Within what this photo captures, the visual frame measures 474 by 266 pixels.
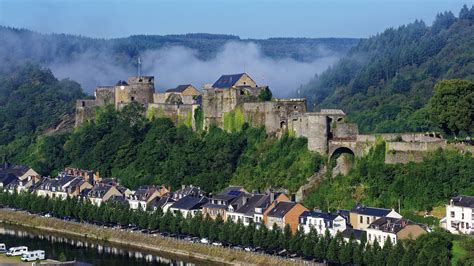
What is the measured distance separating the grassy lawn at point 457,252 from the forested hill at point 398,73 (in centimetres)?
2913

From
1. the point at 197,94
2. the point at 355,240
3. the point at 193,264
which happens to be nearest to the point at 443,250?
the point at 355,240

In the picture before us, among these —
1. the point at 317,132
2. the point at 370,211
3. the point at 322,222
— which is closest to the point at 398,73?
the point at 317,132

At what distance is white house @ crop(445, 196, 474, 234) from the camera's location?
43438mm

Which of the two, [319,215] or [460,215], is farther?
[319,215]

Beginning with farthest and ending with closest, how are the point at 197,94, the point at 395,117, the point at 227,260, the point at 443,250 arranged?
the point at 395,117
the point at 197,94
the point at 227,260
the point at 443,250

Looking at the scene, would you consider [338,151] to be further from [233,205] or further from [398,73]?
[398,73]

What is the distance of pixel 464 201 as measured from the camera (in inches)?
1736

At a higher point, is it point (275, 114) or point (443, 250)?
point (275, 114)

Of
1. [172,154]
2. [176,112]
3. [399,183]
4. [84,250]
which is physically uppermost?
[176,112]

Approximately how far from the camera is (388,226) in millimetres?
44062

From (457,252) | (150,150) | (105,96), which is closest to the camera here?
(457,252)

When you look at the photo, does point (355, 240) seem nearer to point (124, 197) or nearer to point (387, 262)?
point (387, 262)

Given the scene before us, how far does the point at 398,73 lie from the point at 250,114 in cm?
5084

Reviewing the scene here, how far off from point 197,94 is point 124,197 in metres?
16.6
